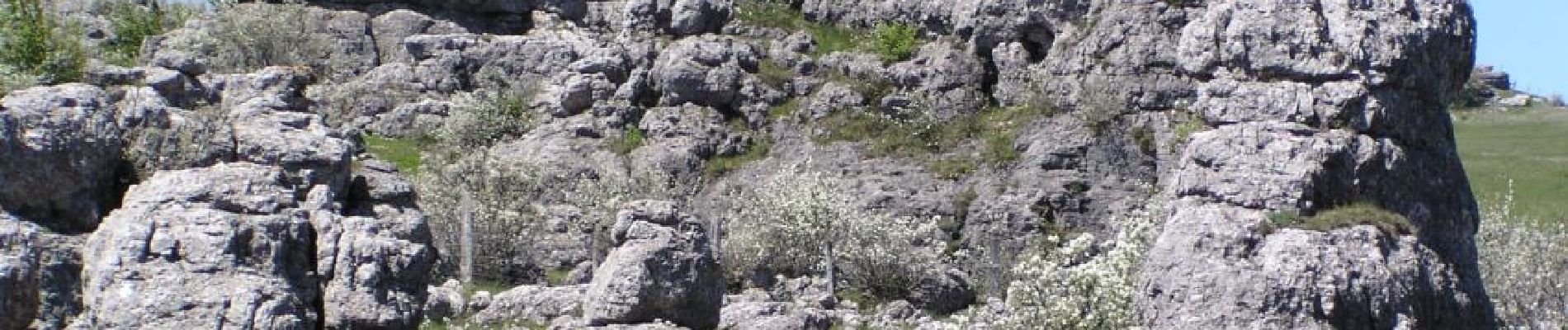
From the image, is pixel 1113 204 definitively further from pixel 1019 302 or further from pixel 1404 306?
pixel 1404 306

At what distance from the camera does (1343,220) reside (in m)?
30.7

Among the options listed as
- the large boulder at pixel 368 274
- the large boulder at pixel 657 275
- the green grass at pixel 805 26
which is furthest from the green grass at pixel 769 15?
the large boulder at pixel 368 274

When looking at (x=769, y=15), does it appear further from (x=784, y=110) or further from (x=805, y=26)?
(x=784, y=110)

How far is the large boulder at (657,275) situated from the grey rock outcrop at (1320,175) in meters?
14.6

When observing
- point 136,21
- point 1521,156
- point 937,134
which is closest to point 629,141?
point 937,134

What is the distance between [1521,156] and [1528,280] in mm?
82030

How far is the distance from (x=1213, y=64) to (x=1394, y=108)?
3627 mm

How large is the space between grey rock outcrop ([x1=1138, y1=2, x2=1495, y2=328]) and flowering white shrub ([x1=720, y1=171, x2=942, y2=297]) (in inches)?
1508

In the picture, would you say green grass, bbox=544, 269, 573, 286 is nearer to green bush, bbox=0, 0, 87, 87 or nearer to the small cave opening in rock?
green bush, bbox=0, 0, 87, 87

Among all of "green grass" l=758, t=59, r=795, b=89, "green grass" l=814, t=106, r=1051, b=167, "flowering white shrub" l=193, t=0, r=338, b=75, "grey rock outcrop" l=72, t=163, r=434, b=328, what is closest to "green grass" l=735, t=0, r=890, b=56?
"green grass" l=758, t=59, r=795, b=89

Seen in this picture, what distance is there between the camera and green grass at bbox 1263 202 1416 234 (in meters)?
30.6

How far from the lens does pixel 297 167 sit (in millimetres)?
43875

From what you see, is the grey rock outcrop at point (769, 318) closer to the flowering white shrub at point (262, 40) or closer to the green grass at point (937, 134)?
the green grass at point (937, 134)

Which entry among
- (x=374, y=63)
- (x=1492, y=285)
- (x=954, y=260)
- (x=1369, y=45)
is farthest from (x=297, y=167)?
(x=374, y=63)
